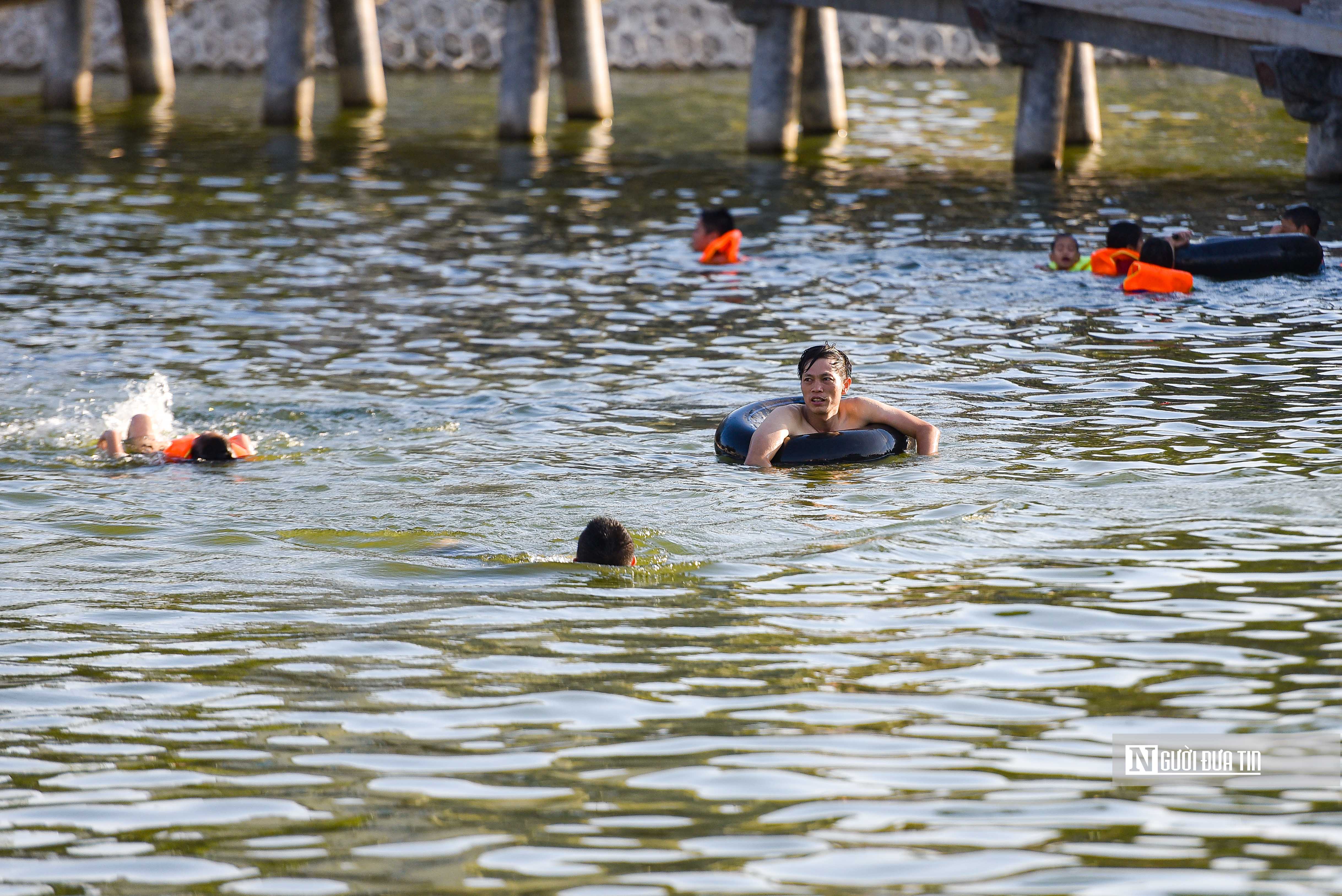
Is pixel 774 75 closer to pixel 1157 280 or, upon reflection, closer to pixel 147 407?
pixel 1157 280

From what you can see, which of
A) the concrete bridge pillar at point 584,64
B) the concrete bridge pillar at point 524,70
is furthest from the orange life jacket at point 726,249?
the concrete bridge pillar at point 584,64

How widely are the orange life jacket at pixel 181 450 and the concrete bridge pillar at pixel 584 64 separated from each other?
1767 centimetres

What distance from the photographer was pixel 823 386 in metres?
10.2

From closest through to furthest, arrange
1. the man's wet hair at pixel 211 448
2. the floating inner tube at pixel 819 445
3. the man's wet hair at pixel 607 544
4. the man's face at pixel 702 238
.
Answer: the man's wet hair at pixel 607 544 < the floating inner tube at pixel 819 445 < the man's wet hair at pixel 211 448 < the man's face at pixel 702 238

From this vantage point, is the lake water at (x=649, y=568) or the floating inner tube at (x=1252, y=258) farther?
the floating inner tube at (x=1252, y=258)

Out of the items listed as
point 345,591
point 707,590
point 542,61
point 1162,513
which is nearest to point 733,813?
point 707,590

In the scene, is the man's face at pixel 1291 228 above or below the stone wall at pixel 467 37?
below

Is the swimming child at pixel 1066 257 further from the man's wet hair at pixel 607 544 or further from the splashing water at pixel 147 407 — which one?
the man's wet hair at pixel 607 544

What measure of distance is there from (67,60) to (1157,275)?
73.0 feet

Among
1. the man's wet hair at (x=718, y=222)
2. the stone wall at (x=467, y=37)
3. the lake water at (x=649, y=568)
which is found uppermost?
the stone wall at (x=467, y=37)

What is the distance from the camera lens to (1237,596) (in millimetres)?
7285

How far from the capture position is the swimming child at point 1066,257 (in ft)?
52.3

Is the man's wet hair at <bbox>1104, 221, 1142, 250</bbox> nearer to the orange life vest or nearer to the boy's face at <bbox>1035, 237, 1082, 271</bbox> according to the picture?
the boy's face at <bbox>1035, 237, 1082, 271</bbox>

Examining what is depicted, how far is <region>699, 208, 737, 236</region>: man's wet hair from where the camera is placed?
1723 centimetres
